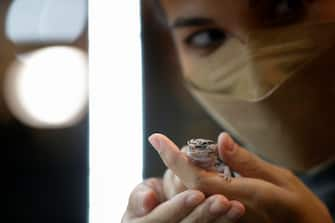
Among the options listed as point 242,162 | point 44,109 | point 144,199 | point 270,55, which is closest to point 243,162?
point 242,162

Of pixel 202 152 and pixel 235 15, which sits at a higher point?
pixel 235 15

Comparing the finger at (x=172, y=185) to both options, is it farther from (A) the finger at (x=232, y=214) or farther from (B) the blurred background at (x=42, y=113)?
(B) the blurred background at (x=42, y=113)

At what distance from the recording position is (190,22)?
79cm

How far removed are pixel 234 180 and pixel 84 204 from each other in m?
0.45

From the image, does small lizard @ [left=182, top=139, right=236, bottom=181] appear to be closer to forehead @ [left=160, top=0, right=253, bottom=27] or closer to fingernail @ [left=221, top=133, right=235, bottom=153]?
fingernail @ [left=221, top=133, right=235, bottom=153]

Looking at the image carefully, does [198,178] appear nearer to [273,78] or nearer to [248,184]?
[248,184]

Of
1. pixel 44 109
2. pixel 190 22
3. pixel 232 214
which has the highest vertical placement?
pixel 190 22

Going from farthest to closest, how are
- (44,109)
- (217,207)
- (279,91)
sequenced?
1. (44,109)
2. (279,91)
3. (217,207)

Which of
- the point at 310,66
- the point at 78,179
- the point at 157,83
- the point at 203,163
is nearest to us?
the point at 203,163

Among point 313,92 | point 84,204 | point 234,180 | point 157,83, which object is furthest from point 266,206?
point 84,204

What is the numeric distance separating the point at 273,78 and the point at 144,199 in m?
0.26

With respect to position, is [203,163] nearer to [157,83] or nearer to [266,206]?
[266,206]

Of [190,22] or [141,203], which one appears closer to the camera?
[141,203]

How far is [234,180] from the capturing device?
0.55 m
